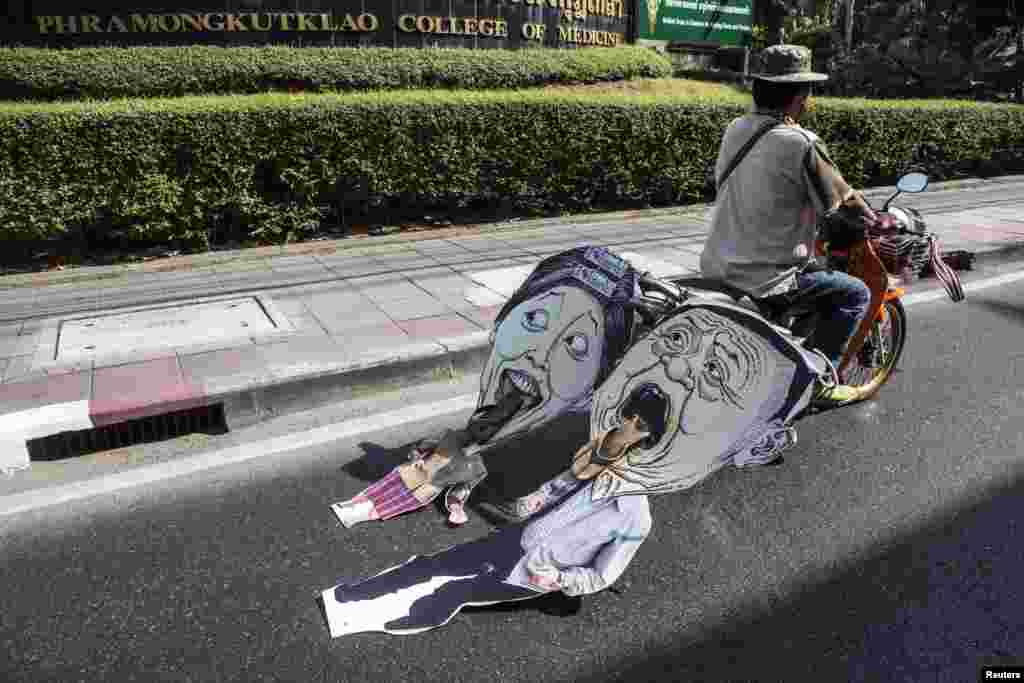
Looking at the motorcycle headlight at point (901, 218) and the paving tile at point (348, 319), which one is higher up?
the motorcycle headlight at point (901, 218)

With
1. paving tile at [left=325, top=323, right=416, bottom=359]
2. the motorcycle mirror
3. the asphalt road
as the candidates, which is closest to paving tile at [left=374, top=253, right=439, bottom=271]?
paving tile at [left=325, top=323, right=416, bottom=359]

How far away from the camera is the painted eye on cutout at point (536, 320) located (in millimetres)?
3264

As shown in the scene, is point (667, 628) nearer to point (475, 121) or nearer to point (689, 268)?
point (689, 268)

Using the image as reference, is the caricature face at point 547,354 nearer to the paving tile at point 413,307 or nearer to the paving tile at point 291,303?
the paving tile at point 413,307

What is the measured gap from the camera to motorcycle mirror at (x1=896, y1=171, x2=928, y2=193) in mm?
3998

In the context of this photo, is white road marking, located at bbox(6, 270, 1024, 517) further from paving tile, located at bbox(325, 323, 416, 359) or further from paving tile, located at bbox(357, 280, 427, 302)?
paving tile, located at bbox(357, 280, 427, 302)

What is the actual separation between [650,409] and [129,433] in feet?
9.07

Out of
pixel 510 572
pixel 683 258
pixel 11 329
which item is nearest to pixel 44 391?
pixel 11 329

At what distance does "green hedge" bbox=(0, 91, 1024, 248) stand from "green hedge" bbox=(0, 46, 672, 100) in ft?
12.0

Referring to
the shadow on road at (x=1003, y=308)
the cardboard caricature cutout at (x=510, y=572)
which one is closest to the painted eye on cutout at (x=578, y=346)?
the cardboard caricature cutout at (x=510, y=572)

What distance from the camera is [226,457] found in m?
3.88

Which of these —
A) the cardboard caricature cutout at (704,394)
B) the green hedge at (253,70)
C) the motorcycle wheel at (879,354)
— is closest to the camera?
the cardboard caricature cutout at (704,394)

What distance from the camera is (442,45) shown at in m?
13.4

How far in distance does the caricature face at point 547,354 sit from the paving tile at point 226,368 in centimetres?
166
